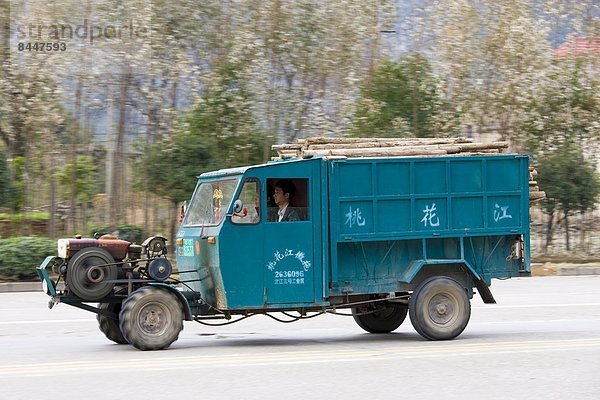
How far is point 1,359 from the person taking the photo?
11.0 meters

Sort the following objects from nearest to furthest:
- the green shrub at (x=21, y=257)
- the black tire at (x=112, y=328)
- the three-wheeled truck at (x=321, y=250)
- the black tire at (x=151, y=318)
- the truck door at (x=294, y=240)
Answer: the black tire at (x=151, y=318), the three-wheeled truck at (x=321, y=250), the truck door at (x=294, y=240), the black tire at (x=112, y=328), the green shrub at (x=21, y=257)

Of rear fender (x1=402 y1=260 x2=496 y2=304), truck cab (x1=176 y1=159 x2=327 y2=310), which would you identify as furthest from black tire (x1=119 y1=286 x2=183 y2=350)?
rear fender (x1=402 y1=260 x2=496 y2=304)

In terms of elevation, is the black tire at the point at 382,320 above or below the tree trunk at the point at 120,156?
below

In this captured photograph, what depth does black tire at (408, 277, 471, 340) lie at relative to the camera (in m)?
12.3

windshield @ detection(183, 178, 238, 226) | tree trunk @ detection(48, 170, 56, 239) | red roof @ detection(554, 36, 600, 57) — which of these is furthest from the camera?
red roof @ detection(554, 36, 600, 57)

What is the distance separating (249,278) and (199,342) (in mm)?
1364

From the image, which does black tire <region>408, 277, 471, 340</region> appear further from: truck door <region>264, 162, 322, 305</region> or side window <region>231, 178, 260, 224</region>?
side window <region>231, 178, 260, 224</region>

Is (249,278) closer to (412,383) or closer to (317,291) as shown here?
(317,291)

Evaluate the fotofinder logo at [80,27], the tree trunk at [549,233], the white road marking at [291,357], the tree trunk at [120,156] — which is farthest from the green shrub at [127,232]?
the white road marking at [291,357]

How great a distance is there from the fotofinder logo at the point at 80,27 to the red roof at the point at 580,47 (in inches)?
→ 475

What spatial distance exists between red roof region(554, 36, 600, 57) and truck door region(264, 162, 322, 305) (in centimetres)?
1945

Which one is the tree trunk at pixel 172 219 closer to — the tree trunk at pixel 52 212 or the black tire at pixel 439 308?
the tree trunk at pixel 52 212

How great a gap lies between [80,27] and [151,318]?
53.9 feet

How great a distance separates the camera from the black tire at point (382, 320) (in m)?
13.4
